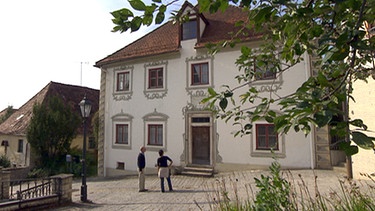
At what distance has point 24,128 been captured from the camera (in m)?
21.4

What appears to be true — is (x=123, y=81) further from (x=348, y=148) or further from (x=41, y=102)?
(x=348, y=148)

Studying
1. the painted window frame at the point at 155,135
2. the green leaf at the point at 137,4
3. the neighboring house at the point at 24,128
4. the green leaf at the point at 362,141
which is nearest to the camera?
the green leaf at the point at 362,141

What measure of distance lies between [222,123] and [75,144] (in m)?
14.5

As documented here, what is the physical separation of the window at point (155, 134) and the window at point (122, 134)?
1735mm

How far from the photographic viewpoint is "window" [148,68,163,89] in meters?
15.8

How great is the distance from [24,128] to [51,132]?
4337 mm

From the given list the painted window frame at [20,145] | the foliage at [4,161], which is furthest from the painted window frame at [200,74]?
the foliage at [4,161]

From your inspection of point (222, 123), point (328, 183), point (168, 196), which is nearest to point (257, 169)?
point (222, 123)

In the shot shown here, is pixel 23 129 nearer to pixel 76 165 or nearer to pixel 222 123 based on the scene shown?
pixel 76 165

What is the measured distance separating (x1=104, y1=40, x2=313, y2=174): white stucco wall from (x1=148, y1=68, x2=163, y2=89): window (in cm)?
49

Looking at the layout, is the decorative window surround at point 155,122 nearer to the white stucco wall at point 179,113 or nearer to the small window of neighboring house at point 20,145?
the white stucco wall at point 179,113

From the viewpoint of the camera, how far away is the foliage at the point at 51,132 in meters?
18.7

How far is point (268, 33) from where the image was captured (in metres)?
3.21

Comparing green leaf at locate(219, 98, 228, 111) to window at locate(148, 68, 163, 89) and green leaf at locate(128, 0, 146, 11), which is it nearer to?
green leaf at locate(128, 0, 146, 11)
